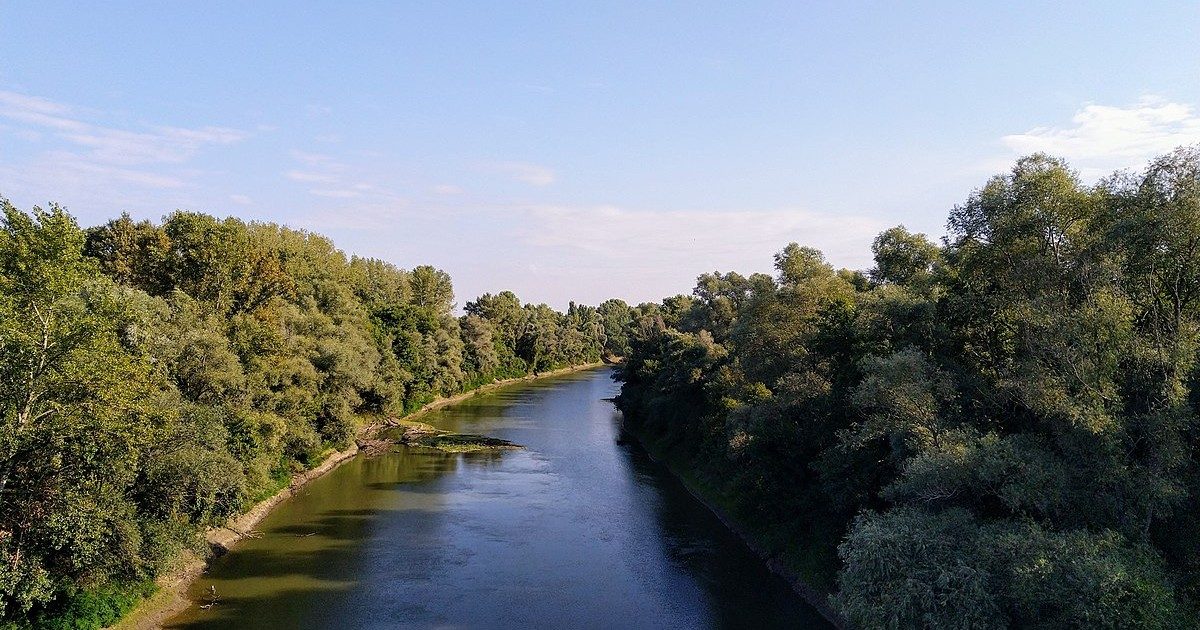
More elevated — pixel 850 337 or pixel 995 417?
pixel 850 337

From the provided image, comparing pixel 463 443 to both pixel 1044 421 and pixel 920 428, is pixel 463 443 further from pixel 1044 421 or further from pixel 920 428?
pixel 1044 421

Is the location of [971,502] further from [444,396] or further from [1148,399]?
[444,396]

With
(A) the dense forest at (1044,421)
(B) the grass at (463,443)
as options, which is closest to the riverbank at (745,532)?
(A) the dense forest at (1044,421)

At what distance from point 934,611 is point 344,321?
159 feet

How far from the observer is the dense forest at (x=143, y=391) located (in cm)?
2031

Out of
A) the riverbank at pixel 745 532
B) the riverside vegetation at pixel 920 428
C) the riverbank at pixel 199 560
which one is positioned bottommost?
the riverbank at pixel 745 532

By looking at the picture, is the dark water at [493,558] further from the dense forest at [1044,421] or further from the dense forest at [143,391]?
the dense forest at [1044,421]

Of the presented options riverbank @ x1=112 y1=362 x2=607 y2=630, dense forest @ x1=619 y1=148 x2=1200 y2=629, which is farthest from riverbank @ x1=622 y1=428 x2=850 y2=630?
riverbank @ x1=112 y1=362 x2=607 y2=630

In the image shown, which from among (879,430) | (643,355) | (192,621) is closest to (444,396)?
(643,355)

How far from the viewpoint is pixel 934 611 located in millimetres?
16156

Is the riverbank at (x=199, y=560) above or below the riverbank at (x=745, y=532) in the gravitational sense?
above

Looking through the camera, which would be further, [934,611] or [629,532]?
[629,532]

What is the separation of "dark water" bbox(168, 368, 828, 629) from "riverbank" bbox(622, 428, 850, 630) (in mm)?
542

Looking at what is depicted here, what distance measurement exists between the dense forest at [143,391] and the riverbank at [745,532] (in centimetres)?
2371
